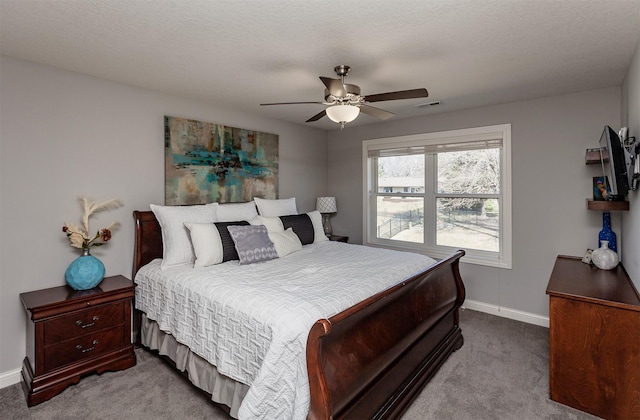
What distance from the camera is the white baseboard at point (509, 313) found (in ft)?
11.4

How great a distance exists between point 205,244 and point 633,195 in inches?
130

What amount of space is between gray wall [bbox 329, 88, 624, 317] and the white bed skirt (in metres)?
3.11

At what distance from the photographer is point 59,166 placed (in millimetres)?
2627

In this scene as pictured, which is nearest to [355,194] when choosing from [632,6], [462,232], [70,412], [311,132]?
[311,132]

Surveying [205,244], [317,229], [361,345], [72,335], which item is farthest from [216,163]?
[361,345]

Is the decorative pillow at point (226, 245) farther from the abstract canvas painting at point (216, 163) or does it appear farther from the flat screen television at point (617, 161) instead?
the flat screen television at point (617, 161)

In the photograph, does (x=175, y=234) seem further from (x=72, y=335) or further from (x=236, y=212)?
(x=72, y=335)

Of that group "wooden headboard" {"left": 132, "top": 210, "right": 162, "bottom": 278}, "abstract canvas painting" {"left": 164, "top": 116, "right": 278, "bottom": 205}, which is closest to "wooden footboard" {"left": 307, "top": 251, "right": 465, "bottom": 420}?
"wooden headboard" {"left": 132, "top": 210, "right": 162, "bottom": 278}

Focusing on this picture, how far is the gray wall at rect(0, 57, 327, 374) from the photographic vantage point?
242 centimetres

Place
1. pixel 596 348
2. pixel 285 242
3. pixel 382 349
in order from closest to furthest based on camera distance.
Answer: pixel 382 349, pixel 596 348, pixel 285 242

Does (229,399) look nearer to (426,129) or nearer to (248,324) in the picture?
(248,324)

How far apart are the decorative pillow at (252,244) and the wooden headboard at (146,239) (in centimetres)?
75

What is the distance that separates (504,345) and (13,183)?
4.28 m

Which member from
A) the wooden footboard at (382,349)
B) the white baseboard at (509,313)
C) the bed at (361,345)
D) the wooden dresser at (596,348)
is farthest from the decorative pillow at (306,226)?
the wooden dresser at (596,348)
